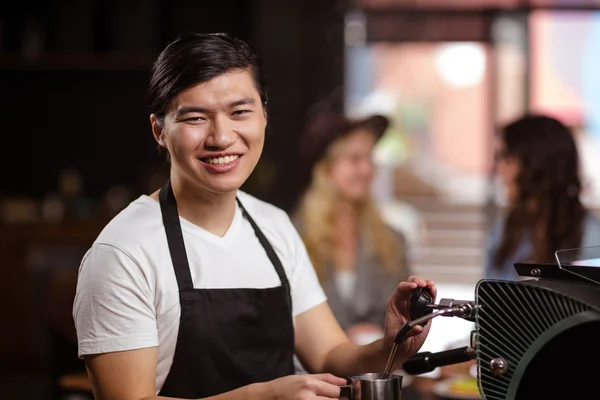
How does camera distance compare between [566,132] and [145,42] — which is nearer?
[566,132]

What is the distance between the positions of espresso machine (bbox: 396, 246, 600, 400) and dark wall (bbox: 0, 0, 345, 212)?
4.78 meters

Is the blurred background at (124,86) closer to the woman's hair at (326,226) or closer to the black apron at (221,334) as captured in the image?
the woman's hair at (326,226)

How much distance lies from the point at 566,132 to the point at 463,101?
1022cm

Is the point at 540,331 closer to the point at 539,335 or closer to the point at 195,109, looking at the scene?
the point at 539,335

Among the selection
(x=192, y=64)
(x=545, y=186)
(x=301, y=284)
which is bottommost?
(x=301, y=284)

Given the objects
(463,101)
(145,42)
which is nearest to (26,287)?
(145,42)

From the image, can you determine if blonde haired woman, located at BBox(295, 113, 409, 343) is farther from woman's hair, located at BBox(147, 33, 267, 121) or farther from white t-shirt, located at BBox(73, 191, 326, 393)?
woman's hair, located at BBox(147, 33, 267, 121)

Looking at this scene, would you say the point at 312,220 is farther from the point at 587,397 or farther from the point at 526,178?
the point at 587,397

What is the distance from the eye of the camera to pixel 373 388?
4.22 feet

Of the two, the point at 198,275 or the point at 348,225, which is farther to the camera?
the point at 348,225

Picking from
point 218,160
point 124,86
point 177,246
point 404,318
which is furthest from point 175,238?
point 124,86

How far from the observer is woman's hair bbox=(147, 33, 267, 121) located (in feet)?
4.92

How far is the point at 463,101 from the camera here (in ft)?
42.5

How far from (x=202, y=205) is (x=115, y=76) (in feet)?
17.0
